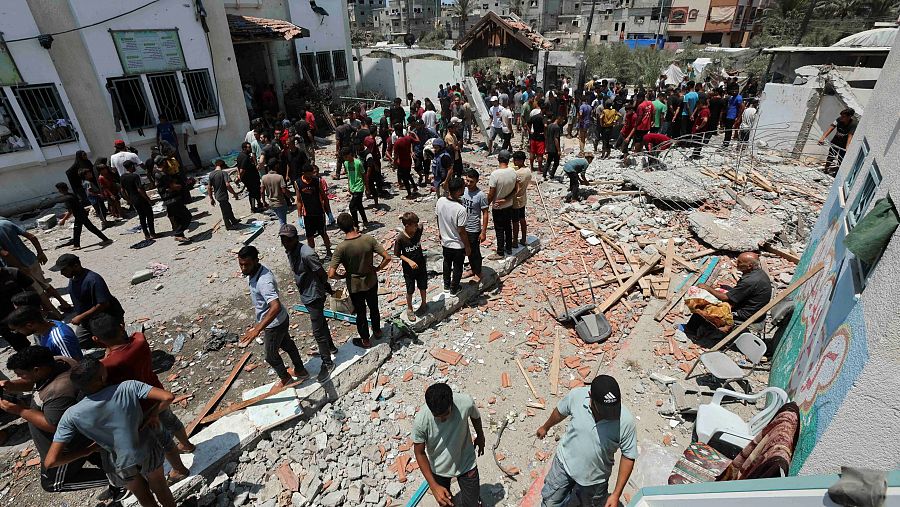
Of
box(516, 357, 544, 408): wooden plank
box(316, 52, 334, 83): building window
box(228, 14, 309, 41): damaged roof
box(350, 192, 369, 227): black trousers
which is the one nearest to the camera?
box(516, 357, 544, 408): wooden plank

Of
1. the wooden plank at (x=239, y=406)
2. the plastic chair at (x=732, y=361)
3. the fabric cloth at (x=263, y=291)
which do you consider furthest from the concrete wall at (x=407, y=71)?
the wooden plank at (x=239, y=406)

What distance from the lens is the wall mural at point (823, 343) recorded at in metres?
3.10

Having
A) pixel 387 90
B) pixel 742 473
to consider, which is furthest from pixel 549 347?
pixel 387 90

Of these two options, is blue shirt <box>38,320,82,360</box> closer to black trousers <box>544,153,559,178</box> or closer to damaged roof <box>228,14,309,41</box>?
black trousers <box>544,153,559,178</box>

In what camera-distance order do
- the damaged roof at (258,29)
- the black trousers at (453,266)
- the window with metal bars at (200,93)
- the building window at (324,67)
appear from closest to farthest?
the black trousers at (453,266), the window with metal bars at (200,93), the damaged roof at (258,29), the building window at (324,67)

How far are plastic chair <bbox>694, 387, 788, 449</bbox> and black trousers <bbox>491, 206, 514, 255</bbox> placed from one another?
158 inches

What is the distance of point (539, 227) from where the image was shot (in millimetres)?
9445

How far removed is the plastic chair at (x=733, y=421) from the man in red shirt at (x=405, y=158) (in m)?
8.39

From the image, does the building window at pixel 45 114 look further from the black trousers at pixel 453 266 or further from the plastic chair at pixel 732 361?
the plastic chair at pixel 732 361

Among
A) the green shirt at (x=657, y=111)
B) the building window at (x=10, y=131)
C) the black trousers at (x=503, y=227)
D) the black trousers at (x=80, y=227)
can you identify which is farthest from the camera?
the green shirt at (x=657, y=111)

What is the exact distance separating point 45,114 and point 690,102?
57.5ft

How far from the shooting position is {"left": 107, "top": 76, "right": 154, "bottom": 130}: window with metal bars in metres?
12.1

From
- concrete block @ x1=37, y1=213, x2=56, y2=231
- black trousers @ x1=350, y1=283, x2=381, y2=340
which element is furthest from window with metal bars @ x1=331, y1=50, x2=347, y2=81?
black trousers @ x1=350, y1=283, x2=381, y2=340

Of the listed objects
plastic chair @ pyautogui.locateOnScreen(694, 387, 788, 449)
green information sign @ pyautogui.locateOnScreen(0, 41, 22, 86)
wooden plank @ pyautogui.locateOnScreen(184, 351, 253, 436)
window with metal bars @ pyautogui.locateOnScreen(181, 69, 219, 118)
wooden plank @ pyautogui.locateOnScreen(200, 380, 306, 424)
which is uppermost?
green information sign @ pyautogui.locateOnScreen(0, 41, 22, 86)
